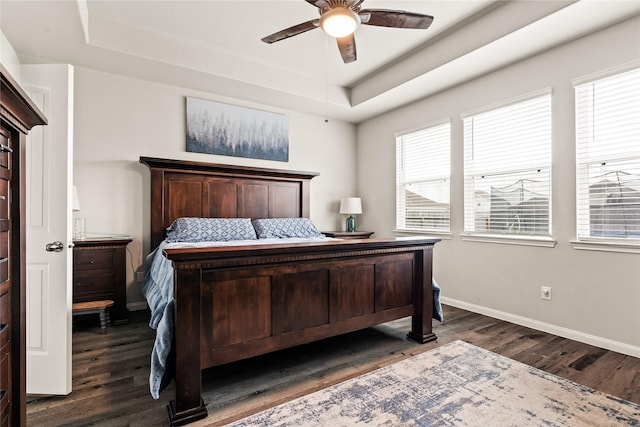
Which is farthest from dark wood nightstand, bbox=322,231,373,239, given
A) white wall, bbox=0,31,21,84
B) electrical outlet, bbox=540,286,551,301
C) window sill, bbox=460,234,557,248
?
white wall, bbox=0,31,21,84

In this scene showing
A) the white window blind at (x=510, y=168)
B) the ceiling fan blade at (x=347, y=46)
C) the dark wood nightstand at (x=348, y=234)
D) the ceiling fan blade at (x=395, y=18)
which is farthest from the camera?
the dark wood nightstand at (x=348, y=234)

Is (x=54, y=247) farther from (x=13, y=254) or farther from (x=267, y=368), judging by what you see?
(x=267, y=368)

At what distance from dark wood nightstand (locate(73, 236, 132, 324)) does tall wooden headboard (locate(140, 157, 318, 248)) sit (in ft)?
1.50

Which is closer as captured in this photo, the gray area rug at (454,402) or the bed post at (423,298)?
the gray area rug at (454,402)

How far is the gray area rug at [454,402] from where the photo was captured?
1660 millimetres

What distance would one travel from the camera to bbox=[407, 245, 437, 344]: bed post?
107 inches

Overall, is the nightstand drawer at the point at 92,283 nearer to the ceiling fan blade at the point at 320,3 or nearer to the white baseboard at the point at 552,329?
the ceiling fan blade at the point at 320,3

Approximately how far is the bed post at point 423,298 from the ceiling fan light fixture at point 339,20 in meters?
1.81

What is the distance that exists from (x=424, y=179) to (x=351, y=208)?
3.85 ft

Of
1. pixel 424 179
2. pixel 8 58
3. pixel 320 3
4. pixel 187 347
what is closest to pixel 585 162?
pixel 424 179

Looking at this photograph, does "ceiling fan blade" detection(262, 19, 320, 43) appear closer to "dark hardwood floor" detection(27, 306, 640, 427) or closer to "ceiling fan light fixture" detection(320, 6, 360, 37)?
"ceiling fan light fixture" detection(320, 6, 360, 37)

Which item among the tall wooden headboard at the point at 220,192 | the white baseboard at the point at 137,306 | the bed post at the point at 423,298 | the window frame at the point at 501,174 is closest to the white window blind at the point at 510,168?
the window frame at the point at 501,174

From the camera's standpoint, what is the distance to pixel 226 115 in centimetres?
A: 418

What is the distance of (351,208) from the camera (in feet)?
16.1
